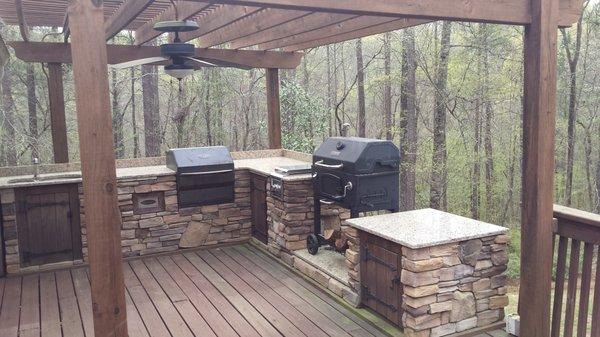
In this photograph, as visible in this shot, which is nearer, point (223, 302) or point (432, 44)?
point (223, 302)

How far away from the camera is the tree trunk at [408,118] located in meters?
10.9

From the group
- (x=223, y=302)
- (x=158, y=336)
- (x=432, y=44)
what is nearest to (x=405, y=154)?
(x=432, y=44)

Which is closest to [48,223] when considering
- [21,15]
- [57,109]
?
[57,109]

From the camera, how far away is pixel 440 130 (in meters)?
10.3

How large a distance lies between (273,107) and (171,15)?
249 cm

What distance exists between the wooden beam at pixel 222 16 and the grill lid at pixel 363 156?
4.28 ft

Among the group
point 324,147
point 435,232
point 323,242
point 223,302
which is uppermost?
point 324,147

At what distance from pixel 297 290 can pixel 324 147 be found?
50.1 inches

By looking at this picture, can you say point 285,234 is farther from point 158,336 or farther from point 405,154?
point 405,154

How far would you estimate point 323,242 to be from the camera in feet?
15.1

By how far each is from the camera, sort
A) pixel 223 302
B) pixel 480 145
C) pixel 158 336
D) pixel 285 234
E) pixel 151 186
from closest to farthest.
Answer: pixel 158 336, pixel 223 302, pixel 285 234, pixel 151 186, pixel 480 145

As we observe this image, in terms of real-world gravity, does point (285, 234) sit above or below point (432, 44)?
below

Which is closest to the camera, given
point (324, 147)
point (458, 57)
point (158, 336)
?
point (158, 336)

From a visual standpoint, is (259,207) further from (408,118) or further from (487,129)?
(487,129)
